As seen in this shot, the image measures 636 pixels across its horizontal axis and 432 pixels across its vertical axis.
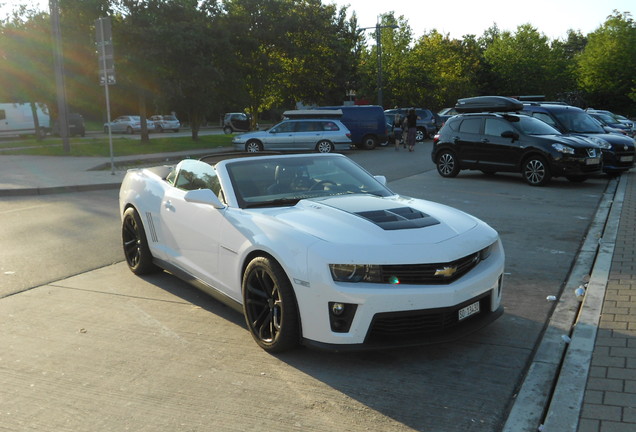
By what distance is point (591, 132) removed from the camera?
52.9 feet

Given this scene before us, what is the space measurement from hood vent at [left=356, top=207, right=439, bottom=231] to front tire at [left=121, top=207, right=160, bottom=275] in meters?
2.76

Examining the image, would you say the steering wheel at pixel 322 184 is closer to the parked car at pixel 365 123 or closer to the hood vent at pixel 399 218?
the hood vent at pixel 399 218

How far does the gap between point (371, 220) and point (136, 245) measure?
10.4 feet

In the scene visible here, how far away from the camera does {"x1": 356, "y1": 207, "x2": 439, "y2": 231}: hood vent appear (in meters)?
4.22

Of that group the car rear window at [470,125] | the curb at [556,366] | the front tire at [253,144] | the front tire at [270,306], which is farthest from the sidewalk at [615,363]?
the front tire at [253,144]

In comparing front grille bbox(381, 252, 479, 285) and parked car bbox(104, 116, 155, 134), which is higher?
front grille bbox(381, 252, 479, 285)

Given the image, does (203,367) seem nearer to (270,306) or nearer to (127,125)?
(270,306)

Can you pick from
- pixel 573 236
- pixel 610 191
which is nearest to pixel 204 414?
pixel 573 236

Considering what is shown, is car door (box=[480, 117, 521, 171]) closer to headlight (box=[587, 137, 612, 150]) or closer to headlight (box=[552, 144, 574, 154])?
headlight (box=[552, 144, 574, 154])

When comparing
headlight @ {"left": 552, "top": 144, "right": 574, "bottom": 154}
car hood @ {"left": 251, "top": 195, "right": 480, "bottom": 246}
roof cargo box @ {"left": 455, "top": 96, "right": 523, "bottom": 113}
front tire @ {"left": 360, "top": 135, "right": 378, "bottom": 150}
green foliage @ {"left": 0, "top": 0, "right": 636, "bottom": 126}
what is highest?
green foliage @ {"left": 0, "top": 0, "right": 636, "bottom": 126}

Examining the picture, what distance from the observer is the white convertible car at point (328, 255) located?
3881 millimetres

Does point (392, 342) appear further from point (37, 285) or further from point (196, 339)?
point (37, 285)

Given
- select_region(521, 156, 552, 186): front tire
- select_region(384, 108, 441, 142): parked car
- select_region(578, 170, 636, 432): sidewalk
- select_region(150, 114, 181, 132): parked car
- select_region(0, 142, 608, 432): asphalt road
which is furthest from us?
select_region(150, 114, 181, 132): parked car

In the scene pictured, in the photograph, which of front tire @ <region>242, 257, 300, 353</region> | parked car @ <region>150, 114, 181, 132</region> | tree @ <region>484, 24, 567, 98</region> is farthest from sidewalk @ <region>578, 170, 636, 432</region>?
tree @ <region>484, 24, 567, 98</region>
